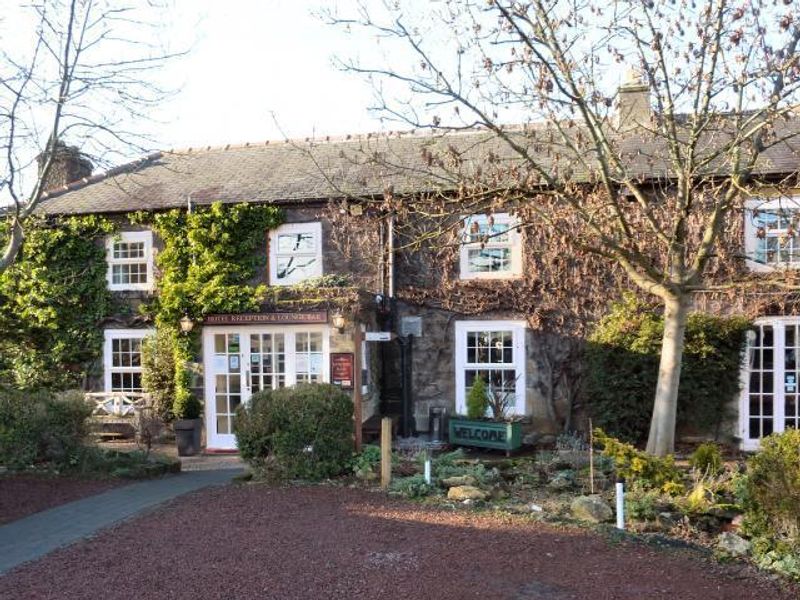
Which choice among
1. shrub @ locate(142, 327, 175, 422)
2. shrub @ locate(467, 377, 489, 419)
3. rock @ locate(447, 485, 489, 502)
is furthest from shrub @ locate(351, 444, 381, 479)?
shrub @ locate(142, 327, 175, 422)

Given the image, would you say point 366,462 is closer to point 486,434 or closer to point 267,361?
point 486,434

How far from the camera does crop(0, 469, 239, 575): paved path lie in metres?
6.87

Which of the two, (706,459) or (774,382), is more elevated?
(774,382)

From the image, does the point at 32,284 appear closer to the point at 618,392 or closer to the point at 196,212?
the point at 196,212

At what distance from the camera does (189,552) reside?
21.3 ft

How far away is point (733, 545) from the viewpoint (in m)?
6.57

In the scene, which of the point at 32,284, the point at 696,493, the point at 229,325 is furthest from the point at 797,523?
the point at 32,284

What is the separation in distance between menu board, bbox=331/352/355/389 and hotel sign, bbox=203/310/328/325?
102 centimetres

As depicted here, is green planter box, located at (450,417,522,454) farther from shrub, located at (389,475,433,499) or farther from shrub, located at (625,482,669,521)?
shrub, located at (625,482,669,521)

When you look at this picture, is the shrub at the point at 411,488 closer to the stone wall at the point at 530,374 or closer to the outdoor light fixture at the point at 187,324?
the stone wall at the point at 530,374

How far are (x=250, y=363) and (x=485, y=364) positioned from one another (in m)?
4.37

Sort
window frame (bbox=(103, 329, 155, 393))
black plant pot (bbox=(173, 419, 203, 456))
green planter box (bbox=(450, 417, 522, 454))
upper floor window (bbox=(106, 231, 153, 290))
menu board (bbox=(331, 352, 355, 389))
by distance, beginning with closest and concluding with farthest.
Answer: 1. menu board (bbox=(331, 352, 355, 389))
2. green planter box (bbox=(450, 417, 522, 454))
3. black plant pot (bbox=(173, 419, 203, 456))
4. window frame (bbox=(103, 329, 155, 393))
5. upper floor window (bbox=(106, 231, 153, 290))

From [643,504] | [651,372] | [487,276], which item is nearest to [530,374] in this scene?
[487,276]

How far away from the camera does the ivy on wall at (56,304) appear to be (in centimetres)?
1466
